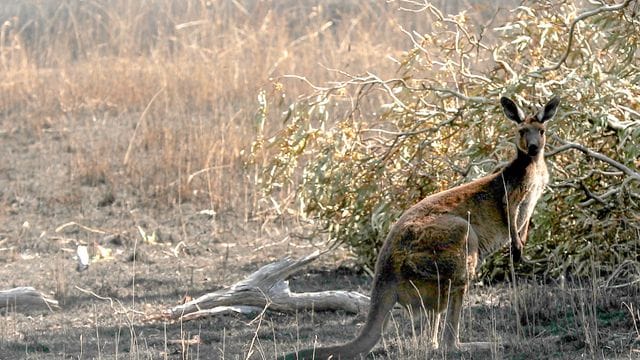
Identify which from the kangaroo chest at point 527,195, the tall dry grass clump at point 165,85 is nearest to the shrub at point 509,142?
the kangaroo chest at point 527,195

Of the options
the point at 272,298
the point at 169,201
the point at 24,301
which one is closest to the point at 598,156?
the point at 272,298

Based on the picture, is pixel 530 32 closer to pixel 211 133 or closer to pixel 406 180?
pixel 406 180

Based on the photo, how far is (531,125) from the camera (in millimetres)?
6531

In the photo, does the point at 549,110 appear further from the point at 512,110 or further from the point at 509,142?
the point at 509,142

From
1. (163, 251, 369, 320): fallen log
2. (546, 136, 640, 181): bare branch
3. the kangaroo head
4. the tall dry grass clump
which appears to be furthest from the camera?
the tall dry grass clump

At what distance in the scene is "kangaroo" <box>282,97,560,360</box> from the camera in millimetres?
5816

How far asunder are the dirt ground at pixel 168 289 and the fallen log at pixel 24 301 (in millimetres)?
90

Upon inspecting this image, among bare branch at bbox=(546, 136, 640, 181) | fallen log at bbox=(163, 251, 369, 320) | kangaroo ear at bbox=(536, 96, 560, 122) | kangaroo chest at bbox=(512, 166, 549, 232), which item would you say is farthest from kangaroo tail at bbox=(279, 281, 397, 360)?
bare branch at bbox=(546, 136, 640, 181)

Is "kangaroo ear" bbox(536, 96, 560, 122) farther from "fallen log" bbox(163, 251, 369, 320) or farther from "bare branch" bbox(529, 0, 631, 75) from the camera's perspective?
"fallen log" bbox(163, 251, 369, 320)

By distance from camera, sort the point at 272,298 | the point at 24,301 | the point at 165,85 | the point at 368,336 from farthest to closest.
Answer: the point at 165,85, the point at 24,301, the point at 272,298, the point at 368,336

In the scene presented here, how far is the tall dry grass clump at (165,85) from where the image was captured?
1145cm

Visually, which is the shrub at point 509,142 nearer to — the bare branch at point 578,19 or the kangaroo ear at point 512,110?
the bare branch at point 578,19

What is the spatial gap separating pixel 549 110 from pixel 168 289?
321 centimetres

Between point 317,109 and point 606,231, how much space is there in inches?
85.1
